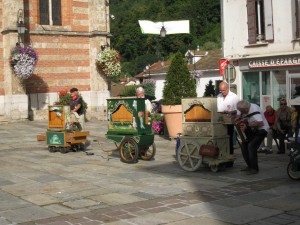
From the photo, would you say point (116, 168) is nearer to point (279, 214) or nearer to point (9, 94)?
point (279, 214)

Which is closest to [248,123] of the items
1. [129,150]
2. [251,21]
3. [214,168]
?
[214,168]

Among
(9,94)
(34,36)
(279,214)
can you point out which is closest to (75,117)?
(279,214)

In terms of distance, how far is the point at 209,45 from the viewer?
8019cm

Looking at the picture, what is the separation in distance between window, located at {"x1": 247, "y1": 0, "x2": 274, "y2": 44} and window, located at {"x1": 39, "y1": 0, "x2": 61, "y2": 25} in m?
10.9

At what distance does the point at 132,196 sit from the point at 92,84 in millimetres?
18349

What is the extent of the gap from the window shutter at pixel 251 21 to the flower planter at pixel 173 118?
538 cm

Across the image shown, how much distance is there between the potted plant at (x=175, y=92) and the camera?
51.8ft

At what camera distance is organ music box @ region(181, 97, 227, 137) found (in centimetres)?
954

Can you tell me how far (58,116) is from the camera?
13312 millimetres

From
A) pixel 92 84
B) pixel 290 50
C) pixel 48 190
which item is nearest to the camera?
pixel 48 190

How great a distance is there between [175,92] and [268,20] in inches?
216

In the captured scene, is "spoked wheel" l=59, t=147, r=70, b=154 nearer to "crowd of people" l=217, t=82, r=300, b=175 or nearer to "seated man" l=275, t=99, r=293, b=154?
"crowd of people" l=217, t=82, r=300, b=175

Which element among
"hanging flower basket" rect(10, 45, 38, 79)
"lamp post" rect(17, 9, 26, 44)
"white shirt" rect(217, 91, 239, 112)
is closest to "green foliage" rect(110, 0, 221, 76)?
"lamp post" rect(17, 9, 26, 44)

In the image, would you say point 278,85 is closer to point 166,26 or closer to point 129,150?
point 166,26
